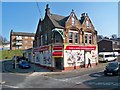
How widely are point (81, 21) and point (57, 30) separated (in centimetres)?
723

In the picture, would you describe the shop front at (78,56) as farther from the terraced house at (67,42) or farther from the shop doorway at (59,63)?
the shop doorway at (59,63)

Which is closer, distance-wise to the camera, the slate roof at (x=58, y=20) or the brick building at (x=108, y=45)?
the slate roof at (x=58, y=20)

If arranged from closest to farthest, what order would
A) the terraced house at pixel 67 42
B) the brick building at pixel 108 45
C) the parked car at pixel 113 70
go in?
the parked car at pixel 113 70
the terraced house at pixel 67 42
the brick building at pixel 108 45

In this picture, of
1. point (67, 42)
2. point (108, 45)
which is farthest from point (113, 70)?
point (108, 45)

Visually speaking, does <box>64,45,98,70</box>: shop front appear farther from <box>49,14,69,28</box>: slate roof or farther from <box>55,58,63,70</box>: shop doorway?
<box>49,14,69,28</box>: slate roof


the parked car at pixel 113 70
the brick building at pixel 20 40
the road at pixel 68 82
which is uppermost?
the brick building at pixel 20 40

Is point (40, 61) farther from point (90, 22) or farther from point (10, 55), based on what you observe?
point (10, 55)

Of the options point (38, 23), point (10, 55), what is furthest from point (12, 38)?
point (38, 23)

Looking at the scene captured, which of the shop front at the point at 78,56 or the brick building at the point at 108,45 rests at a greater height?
the brick building at the point at 108,45

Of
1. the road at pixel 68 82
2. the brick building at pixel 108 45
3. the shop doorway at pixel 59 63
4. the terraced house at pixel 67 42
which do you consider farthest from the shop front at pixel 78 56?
the brick building at pixel 108 45

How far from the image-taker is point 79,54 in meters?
34.7

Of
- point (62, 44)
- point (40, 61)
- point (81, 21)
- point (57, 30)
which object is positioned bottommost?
point (40, 61)

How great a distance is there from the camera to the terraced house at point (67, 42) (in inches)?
1286

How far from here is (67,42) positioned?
33438 millimetres
